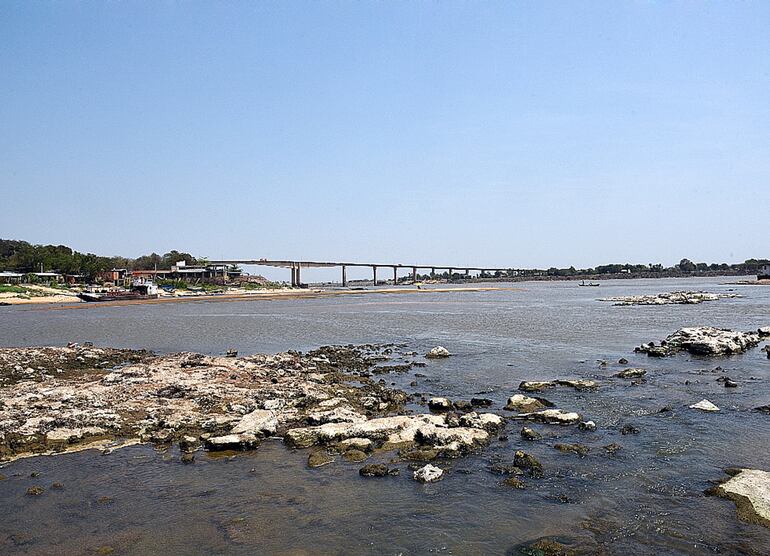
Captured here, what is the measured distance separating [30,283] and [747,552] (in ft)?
444

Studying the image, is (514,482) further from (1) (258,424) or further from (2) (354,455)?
(1) (258,424)

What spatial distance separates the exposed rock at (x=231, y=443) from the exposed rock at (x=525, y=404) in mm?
7889

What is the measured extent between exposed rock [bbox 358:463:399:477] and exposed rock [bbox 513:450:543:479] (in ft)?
8.74

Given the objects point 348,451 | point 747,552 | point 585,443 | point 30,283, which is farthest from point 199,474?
point 30,283

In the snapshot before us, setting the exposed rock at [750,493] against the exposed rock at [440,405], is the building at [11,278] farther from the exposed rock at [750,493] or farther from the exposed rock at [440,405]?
the exposed rock at [750,493]

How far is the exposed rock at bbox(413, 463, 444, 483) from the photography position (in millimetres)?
11414

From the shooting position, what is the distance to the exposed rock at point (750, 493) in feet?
31.6

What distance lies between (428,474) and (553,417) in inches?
220

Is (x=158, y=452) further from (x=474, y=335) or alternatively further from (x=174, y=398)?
(x=474, y=335)

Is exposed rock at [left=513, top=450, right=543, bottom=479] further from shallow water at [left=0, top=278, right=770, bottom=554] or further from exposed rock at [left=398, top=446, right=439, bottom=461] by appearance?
exposed rock at [left=398, top=446, right=439, bottom=461]

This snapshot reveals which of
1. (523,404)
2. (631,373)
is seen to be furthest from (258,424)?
(631,373)

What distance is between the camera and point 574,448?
1334 cm

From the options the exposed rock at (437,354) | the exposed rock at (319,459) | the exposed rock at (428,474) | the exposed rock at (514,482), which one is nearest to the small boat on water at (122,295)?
the exposed rock at (437,354)

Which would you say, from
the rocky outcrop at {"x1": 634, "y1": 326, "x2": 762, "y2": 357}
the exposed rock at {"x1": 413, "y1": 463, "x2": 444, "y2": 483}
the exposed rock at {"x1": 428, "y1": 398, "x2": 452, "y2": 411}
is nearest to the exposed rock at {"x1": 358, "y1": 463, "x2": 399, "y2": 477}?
the exposed rock at {"x1": 413, "y1": 463, "x2": 444, "y2": 483}
